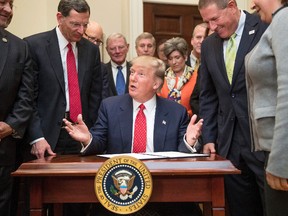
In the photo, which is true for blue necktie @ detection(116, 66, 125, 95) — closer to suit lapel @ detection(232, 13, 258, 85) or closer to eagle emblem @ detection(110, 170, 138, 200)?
suit lapel @ detection(232, 13, 258, 85)

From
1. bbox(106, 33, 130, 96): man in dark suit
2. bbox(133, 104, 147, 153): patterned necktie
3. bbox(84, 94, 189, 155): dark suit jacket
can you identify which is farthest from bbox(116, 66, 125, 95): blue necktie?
bbox(133, 104, 147, 153): patterned necktie

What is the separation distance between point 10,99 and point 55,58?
1.74ft

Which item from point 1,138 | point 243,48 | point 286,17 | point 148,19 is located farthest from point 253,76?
point 148,19

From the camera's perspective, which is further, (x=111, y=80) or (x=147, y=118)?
(x=111, y=80)

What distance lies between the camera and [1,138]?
104 inches

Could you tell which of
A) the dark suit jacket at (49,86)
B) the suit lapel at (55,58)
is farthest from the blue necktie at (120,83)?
the suit lapel at (55,58)

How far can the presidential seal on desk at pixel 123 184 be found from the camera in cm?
199

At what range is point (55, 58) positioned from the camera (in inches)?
122

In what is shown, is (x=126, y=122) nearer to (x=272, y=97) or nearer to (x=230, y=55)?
(x=230, y=55)

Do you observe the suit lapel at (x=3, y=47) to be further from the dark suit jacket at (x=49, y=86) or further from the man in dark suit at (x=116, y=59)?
the man in dark suit at (x=116, y=59)

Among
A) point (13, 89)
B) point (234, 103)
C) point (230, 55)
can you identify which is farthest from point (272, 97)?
point (13, 89)

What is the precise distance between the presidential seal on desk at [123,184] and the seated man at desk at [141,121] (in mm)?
631

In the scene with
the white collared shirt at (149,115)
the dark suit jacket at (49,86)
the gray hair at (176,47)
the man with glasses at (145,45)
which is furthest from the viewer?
the man with glasses at (145,45)

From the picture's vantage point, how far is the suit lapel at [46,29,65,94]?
307cm
